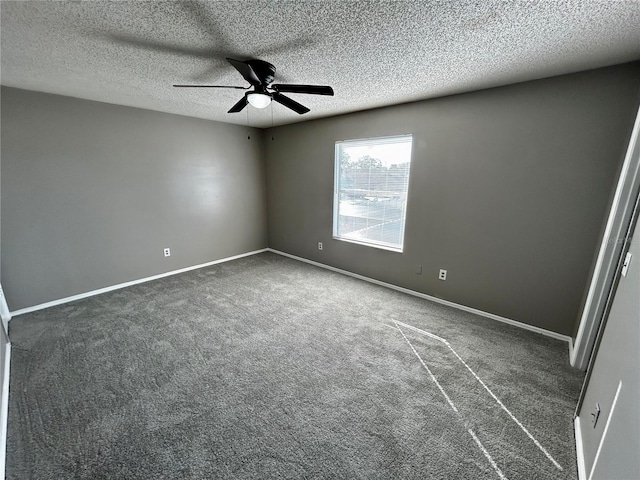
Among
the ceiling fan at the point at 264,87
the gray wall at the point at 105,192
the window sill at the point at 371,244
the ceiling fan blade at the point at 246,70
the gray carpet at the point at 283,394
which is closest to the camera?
the gray carpet at the point at 283,394

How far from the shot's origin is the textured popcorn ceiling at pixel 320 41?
A: 1353 mm

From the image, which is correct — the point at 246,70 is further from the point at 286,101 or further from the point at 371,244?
the point at 371,244

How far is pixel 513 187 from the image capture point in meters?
2.45

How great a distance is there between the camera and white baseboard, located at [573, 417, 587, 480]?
126cm

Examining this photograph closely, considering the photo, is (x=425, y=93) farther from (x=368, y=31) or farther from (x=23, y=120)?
(x=23, y=120)

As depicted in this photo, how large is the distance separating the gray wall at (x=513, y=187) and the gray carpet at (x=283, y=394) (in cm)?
41

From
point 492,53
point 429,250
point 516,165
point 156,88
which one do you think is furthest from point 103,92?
point 516,165

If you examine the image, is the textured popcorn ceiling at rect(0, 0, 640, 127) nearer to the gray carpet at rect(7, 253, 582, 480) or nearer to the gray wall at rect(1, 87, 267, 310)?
the gray wall at rect(1, 87, 267, 310)

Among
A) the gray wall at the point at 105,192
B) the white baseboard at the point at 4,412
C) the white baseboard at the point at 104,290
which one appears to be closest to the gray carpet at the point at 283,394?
the white baseboard at the point at 4,412

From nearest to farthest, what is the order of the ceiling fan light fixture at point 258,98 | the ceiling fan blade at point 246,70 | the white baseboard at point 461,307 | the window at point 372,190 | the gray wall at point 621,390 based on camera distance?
the gray wall at point 621,390 < the ceiling fan blade at point 246,70 < the ceiling fan light fixture at point 258,98 < the white baseboard at point 461,307 < the window at point 372,190

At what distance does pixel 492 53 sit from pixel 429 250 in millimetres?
1942

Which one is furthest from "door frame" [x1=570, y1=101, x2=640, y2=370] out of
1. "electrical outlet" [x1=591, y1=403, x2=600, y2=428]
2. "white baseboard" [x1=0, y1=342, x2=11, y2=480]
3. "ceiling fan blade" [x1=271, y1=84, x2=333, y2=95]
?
"white baseboard" [x1=0, y1=342, x2=11, y2=480]

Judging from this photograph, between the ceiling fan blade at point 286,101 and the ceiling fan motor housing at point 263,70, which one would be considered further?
the ceiling fan blade at point 286,101

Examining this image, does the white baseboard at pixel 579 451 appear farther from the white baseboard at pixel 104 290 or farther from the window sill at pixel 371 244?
the white baseboard at pixel 104 290
